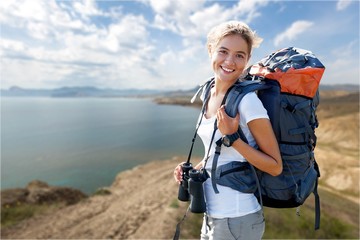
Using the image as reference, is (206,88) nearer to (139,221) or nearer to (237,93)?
(237,93)

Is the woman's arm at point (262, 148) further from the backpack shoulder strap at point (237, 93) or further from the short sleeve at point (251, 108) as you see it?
the backpack shoulder strap at point (237, 93)

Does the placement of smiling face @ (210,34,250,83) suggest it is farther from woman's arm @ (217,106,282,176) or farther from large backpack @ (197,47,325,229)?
woman's arm @ (217,106,282,176)

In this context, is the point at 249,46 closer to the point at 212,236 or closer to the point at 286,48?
the point at 286,48

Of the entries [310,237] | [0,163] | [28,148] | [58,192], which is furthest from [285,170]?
[28,148]

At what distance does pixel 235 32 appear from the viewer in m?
2.39

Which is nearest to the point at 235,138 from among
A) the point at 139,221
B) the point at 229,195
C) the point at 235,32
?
the point at 229,195

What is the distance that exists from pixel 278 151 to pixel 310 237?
12978 millimetres

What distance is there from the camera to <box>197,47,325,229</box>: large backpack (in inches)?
90.5

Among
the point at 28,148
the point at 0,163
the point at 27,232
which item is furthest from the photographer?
the point at 28,148

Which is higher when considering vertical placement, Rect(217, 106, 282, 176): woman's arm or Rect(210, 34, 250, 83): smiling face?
Rect(210, 34, 250, 83): smiling face

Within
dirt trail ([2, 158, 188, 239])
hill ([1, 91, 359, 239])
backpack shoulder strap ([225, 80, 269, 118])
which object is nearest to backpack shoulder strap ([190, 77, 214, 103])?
backpack shoulder strap ([225, 80, 269, 118])

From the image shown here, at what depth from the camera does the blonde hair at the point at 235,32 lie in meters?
2.39

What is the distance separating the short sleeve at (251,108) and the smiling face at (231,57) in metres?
0.38

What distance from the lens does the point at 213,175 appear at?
239 centimetres
